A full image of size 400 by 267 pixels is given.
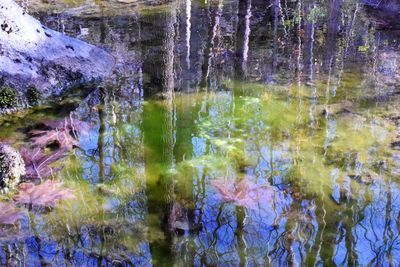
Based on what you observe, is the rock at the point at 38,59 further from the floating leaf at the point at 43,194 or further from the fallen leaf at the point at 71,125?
the floating leaf at the point at 43,194

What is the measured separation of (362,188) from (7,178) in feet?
11.9

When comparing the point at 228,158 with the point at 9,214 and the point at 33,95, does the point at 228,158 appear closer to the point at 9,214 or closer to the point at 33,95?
the point at 9,214

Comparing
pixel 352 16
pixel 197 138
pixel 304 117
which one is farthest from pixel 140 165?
pixel 352 16

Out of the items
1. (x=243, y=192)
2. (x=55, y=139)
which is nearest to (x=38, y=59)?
(x=55, y=139)

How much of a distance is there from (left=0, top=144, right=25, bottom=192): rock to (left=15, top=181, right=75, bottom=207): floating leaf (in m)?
0.11

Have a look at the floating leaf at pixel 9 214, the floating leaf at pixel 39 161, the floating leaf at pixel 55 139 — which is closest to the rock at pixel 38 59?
the floating leaf at pixel 55 139

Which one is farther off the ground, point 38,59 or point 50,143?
point 38,59

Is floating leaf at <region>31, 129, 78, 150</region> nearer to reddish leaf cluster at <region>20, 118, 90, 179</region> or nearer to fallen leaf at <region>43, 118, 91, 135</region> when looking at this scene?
reddish leaf cluster at <region>20, 118, 90, 179</region>

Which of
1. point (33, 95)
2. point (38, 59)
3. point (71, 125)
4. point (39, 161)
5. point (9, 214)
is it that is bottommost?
point (9, 214)

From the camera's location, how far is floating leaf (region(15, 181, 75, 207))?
14.4 feet

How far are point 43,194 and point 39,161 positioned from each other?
60 centimetres

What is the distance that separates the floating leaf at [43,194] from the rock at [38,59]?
250 centimetres

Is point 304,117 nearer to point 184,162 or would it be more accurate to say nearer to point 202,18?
point 184,162

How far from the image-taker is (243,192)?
4488 mm
